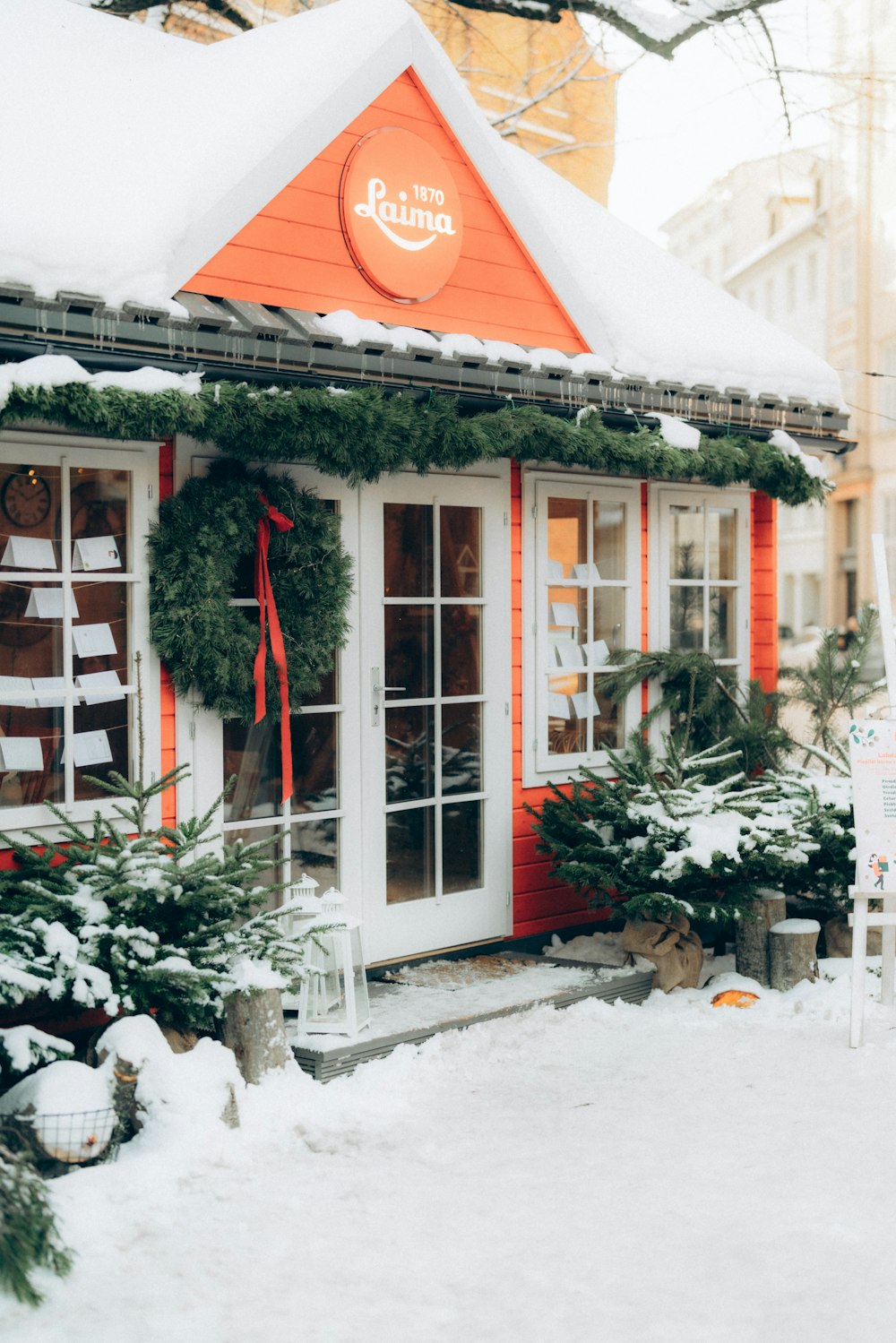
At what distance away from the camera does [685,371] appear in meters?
7.35

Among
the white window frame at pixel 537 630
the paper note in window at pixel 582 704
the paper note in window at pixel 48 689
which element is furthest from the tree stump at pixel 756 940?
the paper note in window at pixel 48 689

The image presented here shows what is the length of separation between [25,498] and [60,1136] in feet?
7.86

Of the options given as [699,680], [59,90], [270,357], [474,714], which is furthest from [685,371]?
[59,90]

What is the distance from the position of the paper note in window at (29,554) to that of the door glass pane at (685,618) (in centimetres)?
381

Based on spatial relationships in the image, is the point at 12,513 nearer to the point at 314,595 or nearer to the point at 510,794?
the point at 314,595

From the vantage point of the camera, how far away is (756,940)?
671 cm

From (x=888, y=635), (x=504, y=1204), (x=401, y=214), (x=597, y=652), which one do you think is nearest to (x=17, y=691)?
(x=504, y=1204)

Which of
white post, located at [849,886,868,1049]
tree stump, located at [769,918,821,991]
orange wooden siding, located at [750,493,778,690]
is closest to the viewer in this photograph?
white post, located at [849,886,868,1049]

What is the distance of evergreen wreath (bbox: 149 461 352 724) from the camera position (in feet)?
18.1

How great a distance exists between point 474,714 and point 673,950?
4.96 ft

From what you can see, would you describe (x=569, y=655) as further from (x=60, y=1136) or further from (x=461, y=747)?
(x=60, y=1136)

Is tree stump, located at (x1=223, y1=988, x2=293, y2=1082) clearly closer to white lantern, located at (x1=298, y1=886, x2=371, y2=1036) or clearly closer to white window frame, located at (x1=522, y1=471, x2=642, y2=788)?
white lantern, located at (x1=298, y1=886, x2=371, y2=1036)

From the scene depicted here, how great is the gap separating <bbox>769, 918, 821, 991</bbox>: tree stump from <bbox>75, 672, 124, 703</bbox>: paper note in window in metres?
3.36

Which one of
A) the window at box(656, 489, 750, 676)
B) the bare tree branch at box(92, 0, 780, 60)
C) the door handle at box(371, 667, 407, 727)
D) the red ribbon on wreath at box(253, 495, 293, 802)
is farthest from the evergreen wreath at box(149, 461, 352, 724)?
the bare tree branch at box(92, 0, 780, 60)
